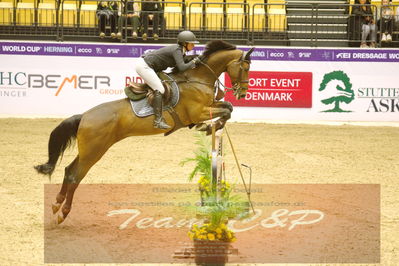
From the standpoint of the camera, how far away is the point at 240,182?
12.5 meters

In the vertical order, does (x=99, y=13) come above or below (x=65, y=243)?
above

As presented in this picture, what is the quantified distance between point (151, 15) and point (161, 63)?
443 inches

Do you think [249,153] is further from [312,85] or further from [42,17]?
[42,17]

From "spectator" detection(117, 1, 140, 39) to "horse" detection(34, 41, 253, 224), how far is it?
10561 millimetres

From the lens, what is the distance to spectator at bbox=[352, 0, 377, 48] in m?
21.2

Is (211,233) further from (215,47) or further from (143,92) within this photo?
(215,47)

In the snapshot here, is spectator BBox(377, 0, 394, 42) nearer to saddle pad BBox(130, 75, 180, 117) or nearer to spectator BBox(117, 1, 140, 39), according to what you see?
Answer: spectator BBox(117, 1, 140, 39)

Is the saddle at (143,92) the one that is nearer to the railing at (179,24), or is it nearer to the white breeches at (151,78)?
the white breeches at (151,78)

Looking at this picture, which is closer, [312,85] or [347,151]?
[347,151]

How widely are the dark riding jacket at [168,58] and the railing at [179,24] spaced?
10728 mm

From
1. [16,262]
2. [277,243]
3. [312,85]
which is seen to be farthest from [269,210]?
[312,85]

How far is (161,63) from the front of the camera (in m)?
10.5

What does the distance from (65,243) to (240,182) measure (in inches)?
180

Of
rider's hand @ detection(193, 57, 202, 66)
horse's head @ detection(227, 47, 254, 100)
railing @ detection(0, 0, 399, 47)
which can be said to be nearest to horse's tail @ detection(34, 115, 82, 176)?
rider's hand @ detection(193, 57, 202, 66)
